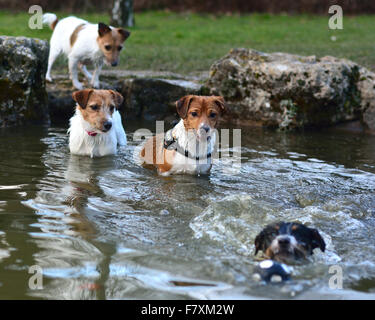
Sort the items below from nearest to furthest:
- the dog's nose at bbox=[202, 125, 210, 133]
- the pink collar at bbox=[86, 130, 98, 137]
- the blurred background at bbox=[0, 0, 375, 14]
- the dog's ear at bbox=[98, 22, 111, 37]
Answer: the dog's nose at bbox=[202, 125, 210, 133] < the pink collar at bbox=[86, 130, 98, 137] < the dog's ear at bbox=[98, 22, 111, 37] < the blurred background at bbox=[0, 0, 375, 14]

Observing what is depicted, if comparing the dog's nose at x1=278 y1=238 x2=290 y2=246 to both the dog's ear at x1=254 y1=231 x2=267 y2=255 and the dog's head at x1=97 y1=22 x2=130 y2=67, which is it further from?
the dog's head at x1=97 y1=22 x2=130 y2=67

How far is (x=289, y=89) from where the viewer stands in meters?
9.69

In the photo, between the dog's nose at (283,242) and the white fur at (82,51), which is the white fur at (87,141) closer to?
the white fur at (82,51)

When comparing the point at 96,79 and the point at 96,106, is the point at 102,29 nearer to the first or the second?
the point at 96,79

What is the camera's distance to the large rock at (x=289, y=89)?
963 cm

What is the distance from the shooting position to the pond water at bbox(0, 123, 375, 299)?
3875mm

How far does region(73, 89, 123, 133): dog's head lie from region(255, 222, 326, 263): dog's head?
3555 millimetres

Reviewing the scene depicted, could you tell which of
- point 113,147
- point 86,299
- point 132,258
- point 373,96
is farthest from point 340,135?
point 86,299

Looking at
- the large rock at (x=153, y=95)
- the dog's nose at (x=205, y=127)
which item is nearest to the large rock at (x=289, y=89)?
the large rock at (x=153, y=95)

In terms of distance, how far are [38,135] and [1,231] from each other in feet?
13.6

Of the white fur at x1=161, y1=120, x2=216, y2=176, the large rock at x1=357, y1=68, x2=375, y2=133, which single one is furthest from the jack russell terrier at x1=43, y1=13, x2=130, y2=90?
the large rock at x1=357, y1=68, x2=375, y2=133

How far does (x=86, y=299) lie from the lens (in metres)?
3.67

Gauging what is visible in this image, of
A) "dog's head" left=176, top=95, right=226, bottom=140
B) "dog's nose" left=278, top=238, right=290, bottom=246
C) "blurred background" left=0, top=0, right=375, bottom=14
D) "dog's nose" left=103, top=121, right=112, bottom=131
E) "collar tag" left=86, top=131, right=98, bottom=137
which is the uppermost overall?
"blurred background" left=0, top=0, right=375, bottom=14
